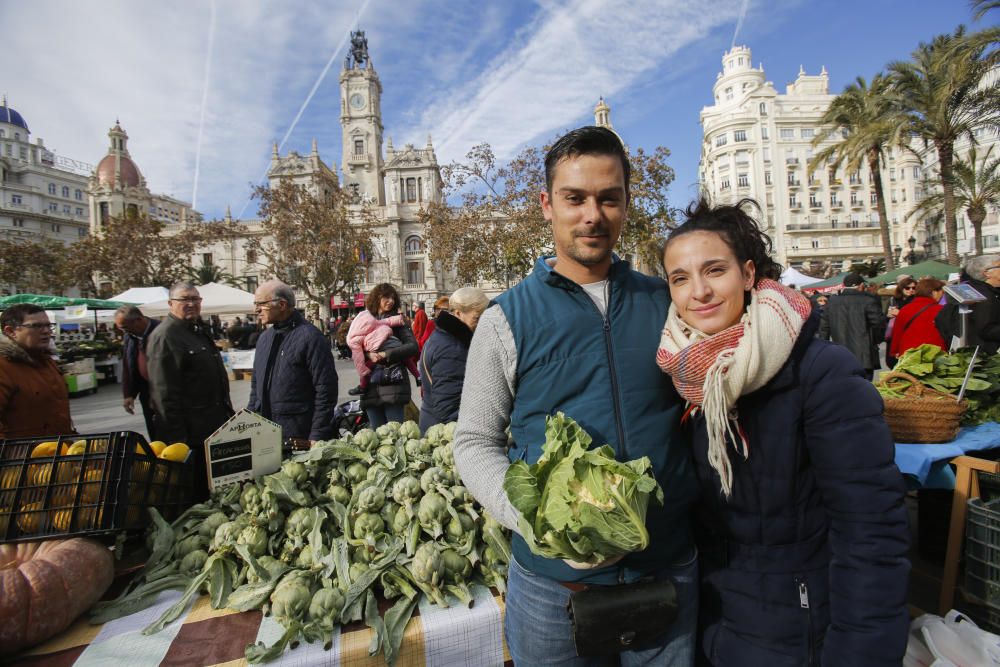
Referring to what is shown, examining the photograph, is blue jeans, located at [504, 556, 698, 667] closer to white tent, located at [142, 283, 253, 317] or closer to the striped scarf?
the striped scarf

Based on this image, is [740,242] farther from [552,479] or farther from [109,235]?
[109,235]

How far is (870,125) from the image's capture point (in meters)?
19.4

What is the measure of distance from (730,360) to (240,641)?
2019 mm

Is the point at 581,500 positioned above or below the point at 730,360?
below

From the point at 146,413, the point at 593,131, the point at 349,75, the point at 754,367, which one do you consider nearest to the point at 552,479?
the point at 754,367

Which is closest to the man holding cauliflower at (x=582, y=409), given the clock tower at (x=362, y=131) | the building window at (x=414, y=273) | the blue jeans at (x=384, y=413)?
the blue jeans at (x=384, y=413)

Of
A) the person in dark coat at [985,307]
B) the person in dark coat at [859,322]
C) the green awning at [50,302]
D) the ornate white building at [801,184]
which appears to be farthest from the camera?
the ornate white building at [801,184]

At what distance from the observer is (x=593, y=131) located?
5.12 ft

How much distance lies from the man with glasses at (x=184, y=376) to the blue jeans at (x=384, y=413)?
5.00 feet

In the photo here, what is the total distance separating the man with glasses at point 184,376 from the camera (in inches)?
165

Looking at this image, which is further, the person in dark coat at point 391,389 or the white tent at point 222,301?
the white tent at point 222,301

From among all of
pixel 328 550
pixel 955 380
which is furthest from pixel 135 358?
pixel 955 380

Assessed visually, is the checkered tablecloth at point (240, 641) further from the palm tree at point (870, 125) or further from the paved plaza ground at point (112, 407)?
the palm tree at point (870, 125)

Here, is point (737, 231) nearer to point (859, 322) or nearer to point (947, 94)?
point (859, 322)
